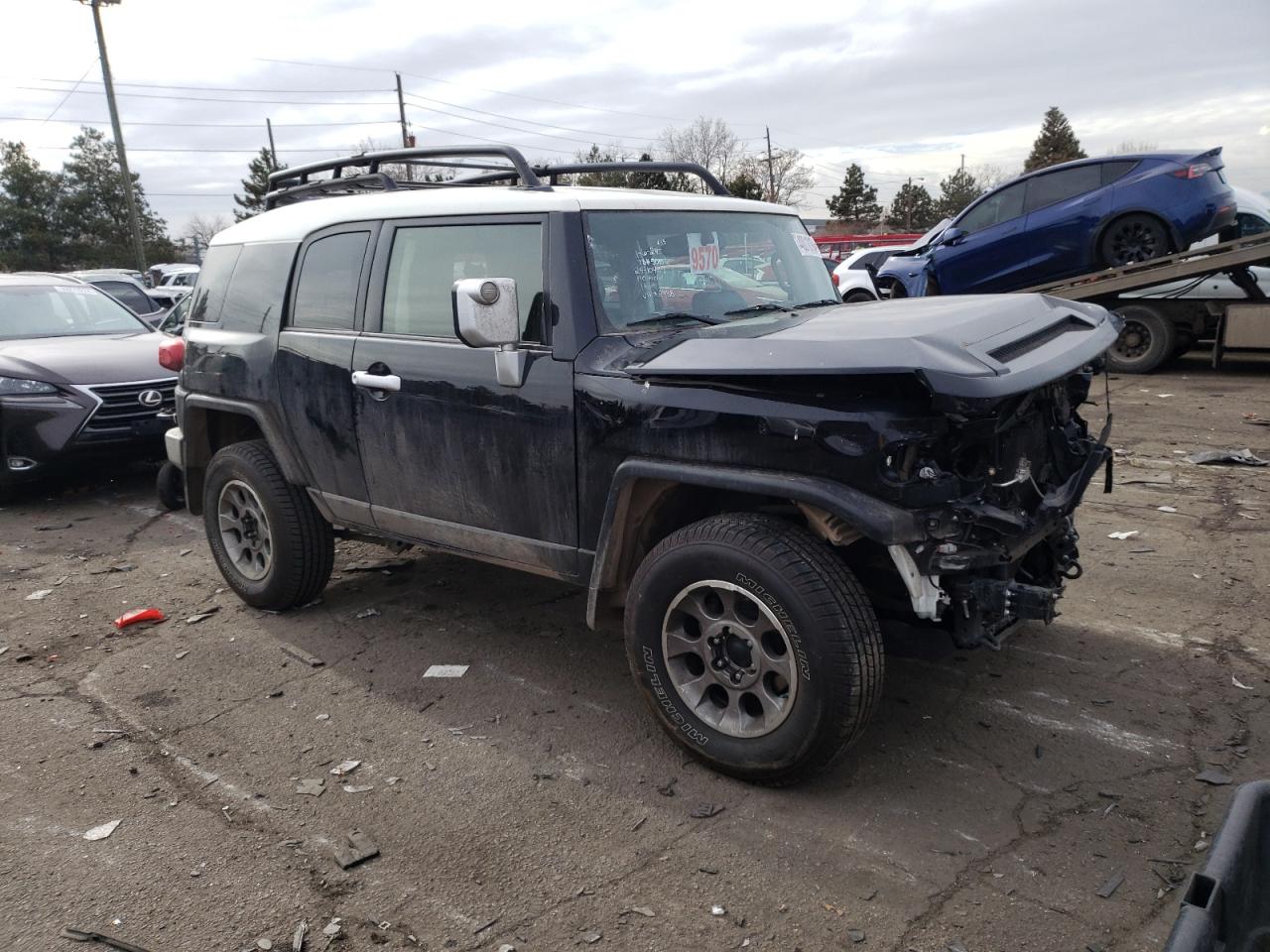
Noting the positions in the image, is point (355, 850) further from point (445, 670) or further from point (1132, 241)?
point (1132, 241)

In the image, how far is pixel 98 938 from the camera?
8.96ft

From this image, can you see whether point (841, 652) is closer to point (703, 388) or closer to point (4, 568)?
point (703, 388)

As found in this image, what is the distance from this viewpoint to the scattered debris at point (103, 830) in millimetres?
3252

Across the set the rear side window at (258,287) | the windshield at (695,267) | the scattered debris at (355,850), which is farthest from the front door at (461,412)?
the scattered debris at (355,850)

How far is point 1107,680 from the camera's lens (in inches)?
158

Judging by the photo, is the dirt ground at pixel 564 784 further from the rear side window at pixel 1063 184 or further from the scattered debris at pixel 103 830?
the rear side window at pixel 1063 184

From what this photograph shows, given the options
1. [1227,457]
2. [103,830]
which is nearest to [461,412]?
[103,830]

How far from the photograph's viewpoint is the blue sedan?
10625mm

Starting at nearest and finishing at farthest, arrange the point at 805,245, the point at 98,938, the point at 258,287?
the point at 98,938
the point at 805,245
the point at 258,287

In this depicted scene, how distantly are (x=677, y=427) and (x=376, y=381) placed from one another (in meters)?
1.54

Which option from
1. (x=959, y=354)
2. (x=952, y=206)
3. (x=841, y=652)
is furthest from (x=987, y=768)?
(x=952, y=206)

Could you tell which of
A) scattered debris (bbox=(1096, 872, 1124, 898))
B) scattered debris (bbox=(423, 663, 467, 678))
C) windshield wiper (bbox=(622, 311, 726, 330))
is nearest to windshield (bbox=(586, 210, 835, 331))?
windshield wiper (bbox=(622, 311, 726, 330))

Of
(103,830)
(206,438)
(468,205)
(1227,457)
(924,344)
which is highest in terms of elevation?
(468,205)

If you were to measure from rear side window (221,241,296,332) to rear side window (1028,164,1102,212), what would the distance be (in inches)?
385
